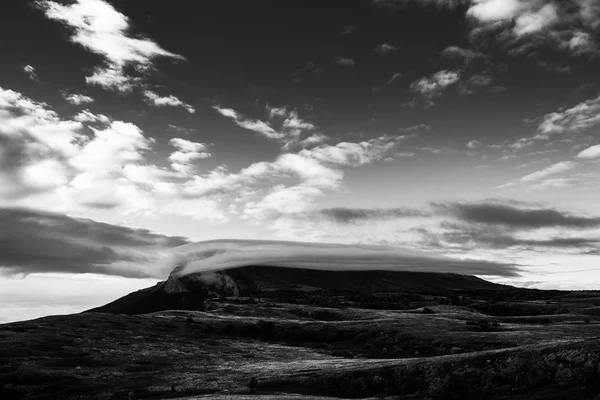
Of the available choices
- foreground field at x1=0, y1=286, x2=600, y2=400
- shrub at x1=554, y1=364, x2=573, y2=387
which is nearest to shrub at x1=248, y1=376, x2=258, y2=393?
foreground field at x1=0, y1=286, x2=600, y2=400

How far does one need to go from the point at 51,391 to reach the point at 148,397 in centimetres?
1439

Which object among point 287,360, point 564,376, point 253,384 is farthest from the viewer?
point 287,360

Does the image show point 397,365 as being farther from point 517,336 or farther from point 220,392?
point 517,336

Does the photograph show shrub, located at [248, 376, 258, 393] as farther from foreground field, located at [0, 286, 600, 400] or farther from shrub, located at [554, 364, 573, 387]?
shrub, located at [554, 364, 573, 387]

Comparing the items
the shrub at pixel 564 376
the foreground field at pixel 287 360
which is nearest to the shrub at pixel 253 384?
the foreground field at pixel 287 360

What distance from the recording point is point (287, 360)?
69.9 meters

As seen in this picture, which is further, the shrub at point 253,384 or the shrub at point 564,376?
the shrub at point 253,384

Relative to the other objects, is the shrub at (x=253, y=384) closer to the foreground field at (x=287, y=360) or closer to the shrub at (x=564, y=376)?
the foreground field at (x=287, y=360)

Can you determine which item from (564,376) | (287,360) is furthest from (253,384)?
(287,360)

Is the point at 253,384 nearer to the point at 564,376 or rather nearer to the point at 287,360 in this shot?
the point at 564,376

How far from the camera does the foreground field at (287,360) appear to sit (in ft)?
98.1

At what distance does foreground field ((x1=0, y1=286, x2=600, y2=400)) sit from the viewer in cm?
2991

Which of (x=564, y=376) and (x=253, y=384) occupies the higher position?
(x=564, y=376)

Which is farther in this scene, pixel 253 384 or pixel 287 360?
pixel 287 360
